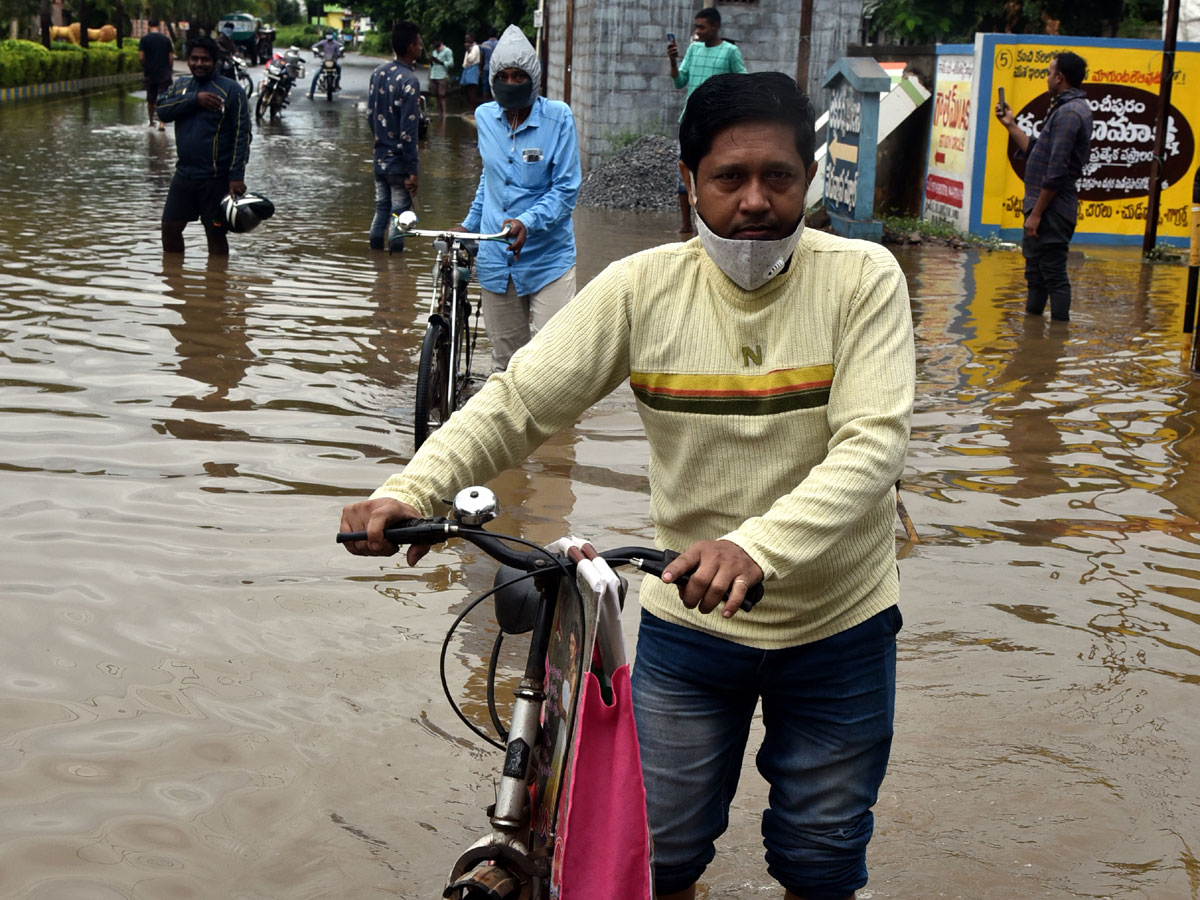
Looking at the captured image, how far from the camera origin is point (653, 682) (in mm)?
2705

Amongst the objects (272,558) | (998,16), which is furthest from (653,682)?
(998,16)

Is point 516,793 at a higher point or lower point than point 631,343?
lower

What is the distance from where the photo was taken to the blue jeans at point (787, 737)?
8.63 feet

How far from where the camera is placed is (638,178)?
19734 mm

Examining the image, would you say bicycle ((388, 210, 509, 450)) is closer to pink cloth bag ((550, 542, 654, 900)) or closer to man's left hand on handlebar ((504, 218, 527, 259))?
man's left hand on handlebar ((504, 218, 527, 259))

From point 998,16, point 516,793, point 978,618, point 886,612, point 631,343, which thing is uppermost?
point 998,16

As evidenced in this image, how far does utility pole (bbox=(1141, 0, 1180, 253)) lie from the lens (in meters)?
14.5

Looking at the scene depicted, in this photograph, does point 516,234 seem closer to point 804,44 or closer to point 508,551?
point 508,551

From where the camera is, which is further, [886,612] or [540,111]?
[540,111]

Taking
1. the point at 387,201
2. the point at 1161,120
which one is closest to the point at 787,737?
the point at 387,201

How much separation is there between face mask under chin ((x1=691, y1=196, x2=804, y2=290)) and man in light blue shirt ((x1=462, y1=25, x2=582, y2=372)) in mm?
4400

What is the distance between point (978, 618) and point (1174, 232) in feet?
40.2

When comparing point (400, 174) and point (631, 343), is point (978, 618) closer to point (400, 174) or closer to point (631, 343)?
point (631, 343)

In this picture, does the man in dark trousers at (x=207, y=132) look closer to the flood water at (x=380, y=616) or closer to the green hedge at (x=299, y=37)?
the flood water at (x=380, y=616)
